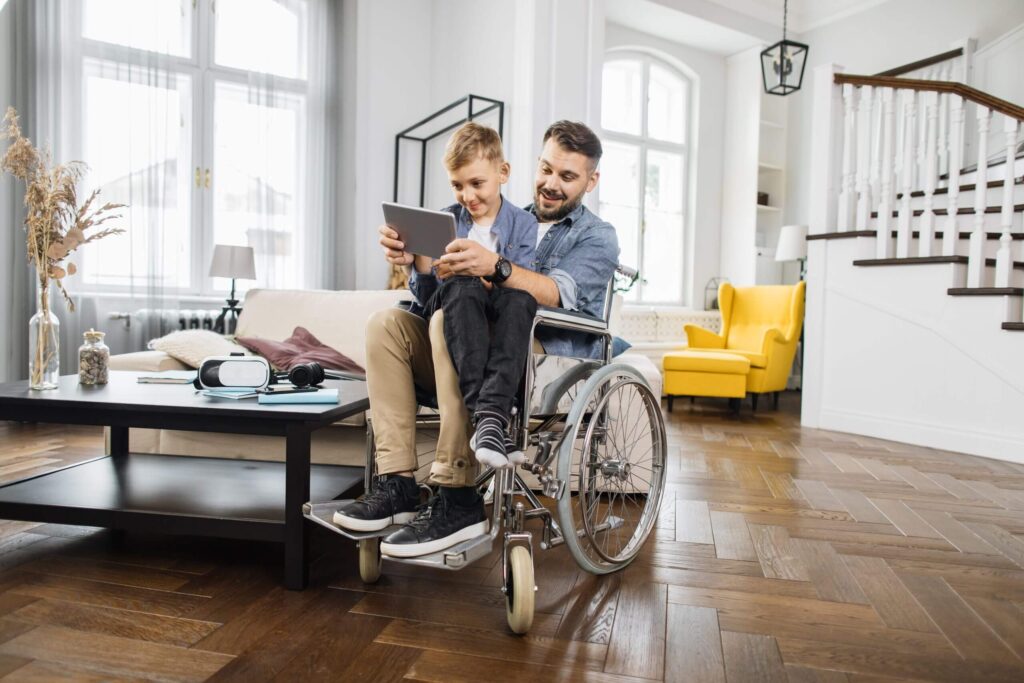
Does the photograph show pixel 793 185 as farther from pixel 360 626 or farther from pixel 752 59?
pixel 360 626

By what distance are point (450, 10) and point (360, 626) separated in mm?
4711

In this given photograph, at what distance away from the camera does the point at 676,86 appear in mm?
6570

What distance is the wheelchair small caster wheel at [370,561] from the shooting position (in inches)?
62.2

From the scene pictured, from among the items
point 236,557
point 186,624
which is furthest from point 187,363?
point 186,624

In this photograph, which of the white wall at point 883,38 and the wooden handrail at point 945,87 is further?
the white wall at point 883,38

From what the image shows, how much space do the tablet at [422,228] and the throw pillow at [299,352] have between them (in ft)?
4.42

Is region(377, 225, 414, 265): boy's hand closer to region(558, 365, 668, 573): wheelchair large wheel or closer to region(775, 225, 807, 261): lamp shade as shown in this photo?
region(558, 365, 668, 573): wheelchair large wheel

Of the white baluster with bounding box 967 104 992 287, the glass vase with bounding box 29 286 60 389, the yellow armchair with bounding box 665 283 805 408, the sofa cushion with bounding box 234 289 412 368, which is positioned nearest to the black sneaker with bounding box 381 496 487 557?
the glass vase with bounding box 29 286 60 389

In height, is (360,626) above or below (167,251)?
below

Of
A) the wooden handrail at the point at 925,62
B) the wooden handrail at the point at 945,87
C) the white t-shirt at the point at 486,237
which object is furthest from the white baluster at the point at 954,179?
the white t-shirt at the point at 486,237

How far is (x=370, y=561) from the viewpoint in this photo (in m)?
1.59

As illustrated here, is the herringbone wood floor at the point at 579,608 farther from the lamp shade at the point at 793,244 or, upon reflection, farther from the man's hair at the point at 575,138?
the lamp shade at the point at 793,244

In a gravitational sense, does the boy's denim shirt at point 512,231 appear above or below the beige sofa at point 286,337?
above

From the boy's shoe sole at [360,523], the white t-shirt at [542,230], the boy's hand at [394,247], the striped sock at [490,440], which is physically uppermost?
the white t-shirt at [542,230]
